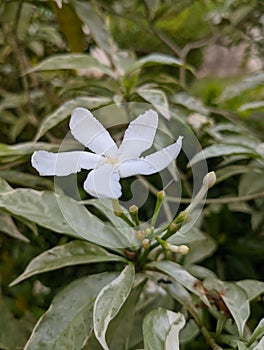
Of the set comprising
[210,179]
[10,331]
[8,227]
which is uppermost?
[210,179]

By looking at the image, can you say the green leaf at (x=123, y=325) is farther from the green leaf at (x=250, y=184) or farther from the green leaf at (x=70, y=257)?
the green leaf at (x=250, y=184)

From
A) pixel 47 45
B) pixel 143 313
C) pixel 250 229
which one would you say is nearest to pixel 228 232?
pixel 250 229

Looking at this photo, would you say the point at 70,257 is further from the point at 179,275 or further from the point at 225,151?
the point at 225,151

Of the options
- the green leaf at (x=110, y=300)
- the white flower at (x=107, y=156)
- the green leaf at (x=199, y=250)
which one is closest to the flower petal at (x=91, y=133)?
the white flower at (x=107, y=156)

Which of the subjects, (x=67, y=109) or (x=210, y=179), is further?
(x=67, y=109)

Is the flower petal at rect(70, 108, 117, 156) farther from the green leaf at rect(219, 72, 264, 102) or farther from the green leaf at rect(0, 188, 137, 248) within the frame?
→ the green leaf at rect(219, 72, 264, 102)

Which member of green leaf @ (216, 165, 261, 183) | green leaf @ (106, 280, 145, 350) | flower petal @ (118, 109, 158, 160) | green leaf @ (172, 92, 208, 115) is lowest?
green leaf @ (106, 280, 145, 350)

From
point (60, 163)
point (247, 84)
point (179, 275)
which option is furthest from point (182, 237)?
point (247, 84)

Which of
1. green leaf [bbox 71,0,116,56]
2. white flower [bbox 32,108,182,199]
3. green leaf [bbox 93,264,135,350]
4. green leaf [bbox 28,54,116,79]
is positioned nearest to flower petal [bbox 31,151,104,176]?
white flower [bbox 32,108,182,199]
